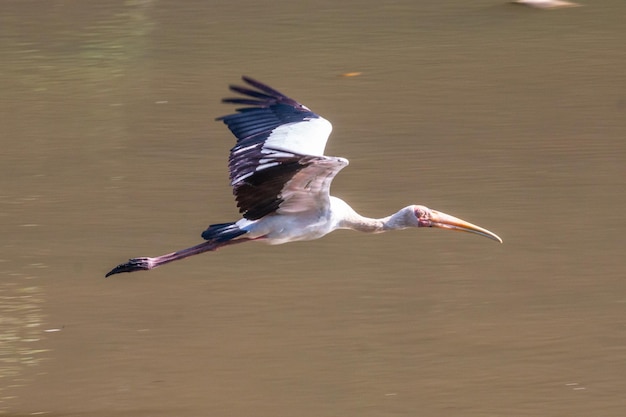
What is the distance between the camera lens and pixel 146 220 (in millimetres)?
8641

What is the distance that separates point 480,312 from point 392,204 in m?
1.58

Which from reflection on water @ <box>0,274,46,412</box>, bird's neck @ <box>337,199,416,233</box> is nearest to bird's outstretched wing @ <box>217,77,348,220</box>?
bird's neck @ <box>337,199,416,233</box>

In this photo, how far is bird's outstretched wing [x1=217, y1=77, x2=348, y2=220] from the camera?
6.41 m

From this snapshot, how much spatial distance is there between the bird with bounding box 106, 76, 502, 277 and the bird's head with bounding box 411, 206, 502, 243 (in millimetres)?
359

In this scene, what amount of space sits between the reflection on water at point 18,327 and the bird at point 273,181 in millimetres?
665

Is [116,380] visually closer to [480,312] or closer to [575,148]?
[480,312]

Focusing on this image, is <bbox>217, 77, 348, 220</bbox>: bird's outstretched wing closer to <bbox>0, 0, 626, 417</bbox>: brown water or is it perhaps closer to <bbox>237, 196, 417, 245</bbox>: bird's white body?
<bbox>237, 196, 417, 245</bbox>: bird's white body

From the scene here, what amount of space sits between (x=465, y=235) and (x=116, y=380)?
274 centimetres

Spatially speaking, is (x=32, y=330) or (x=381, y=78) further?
(x=381, y=78)

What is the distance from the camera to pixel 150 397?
266 inches

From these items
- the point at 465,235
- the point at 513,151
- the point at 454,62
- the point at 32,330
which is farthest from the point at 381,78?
the point at 32,330

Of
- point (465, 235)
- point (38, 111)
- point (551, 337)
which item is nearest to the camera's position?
point (551, 337)

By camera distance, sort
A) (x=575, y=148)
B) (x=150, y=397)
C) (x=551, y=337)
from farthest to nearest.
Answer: (x=575, y=148)
(x=551, y=337)
(x=150, y=397)

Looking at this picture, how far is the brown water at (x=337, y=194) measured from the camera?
6.89 meters
